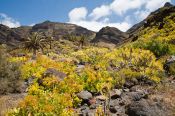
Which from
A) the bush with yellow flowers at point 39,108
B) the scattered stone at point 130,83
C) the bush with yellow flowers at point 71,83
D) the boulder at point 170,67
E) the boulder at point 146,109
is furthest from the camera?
the boulder at point 170,67

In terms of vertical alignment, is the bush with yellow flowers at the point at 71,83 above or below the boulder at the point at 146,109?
above

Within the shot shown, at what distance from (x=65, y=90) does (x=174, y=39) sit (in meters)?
29.2

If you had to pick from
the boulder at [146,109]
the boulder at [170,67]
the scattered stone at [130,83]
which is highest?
the boulder at [170,67]

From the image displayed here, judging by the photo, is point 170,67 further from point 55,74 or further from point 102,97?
point 55,74

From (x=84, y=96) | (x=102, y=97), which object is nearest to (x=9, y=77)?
(x=84, y=96)

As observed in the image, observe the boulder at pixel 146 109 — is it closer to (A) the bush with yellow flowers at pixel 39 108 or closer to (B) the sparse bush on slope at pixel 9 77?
(A) the bush with yellow flowers at pixel 39 108

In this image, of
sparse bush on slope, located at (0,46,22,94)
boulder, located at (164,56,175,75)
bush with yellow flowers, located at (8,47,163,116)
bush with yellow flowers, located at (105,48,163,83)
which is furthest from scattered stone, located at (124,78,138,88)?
sparse bush on slope, located at (0,46,22,94)

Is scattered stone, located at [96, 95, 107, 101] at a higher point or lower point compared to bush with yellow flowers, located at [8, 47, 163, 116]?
lower

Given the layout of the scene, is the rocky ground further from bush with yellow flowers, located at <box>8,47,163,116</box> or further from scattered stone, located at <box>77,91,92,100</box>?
bush with yellow flowers, located at <box>8,47,163,116</box>

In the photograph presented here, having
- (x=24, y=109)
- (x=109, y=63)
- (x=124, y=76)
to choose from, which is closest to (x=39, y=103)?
(x=24, y=109)

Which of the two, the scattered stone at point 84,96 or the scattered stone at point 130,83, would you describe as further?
the scattered stone at point 130,83

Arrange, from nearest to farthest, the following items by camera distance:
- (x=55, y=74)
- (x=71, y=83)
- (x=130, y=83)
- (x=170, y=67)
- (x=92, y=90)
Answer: (x=71, y=83)
(x=92, y=90)
(x=130, y=83)
(x=55, y=74)
(x=170, y=67)

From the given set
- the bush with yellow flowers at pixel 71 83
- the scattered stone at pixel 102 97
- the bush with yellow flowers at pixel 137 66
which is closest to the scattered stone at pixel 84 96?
the bush with yellow flowers at pixel 71 83

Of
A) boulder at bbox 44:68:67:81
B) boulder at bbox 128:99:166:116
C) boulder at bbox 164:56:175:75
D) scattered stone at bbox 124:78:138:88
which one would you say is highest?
boulder at bbox 164:56:175:75
